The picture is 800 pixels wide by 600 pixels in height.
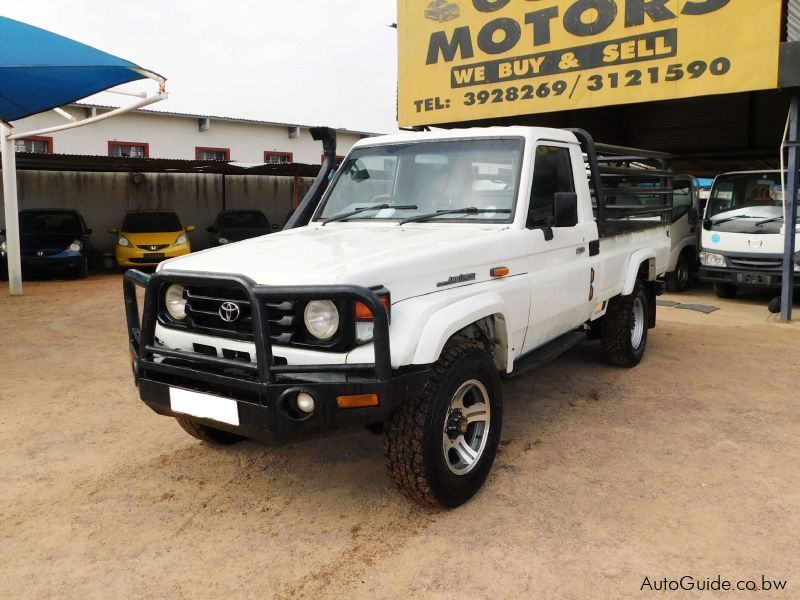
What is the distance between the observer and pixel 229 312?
306 cm

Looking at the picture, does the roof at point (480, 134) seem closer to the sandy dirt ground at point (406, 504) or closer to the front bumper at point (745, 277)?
the sandy dirt ground at point (406, 504)

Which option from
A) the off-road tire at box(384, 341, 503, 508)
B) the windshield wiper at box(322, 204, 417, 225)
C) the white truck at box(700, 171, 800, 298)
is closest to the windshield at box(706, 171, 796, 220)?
the white truck at box(700, 171, 800, 298)

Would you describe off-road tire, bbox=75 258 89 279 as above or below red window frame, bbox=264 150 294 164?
below

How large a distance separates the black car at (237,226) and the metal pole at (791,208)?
38.8 ft

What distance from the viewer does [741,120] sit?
468 inches

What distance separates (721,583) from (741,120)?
37.0 ft

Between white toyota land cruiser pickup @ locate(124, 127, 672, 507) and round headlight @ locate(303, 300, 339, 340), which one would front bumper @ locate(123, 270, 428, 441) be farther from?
round headlight @ locate(303, 300, 339, 340)

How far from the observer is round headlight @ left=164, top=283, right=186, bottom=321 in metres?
3.36

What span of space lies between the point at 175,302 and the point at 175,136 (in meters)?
19.4

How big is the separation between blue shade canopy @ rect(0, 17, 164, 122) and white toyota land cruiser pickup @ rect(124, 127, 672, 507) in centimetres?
461

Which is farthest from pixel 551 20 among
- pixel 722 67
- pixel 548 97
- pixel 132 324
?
pixel 132 324

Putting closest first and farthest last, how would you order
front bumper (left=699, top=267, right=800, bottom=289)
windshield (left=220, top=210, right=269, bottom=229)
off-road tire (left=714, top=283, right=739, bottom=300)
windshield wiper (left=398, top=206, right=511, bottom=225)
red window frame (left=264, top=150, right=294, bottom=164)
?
windshield wiper (left=398, top=206, right=511, bottom=225), front bumper (left=699, top=267, right=800, bottom=289), off-road tire (left=714, top=283, right=739, bottom=300), windshield (left=220, top=210, right=269, bottom=229), red window frame (left=264, top=150, right=294, bottom=164)

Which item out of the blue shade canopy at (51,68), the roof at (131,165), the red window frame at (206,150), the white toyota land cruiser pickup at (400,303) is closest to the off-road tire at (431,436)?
the white toyota land cruiser pickup at (400,303)

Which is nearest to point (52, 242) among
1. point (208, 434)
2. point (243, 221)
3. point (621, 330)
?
point (243, 221)
